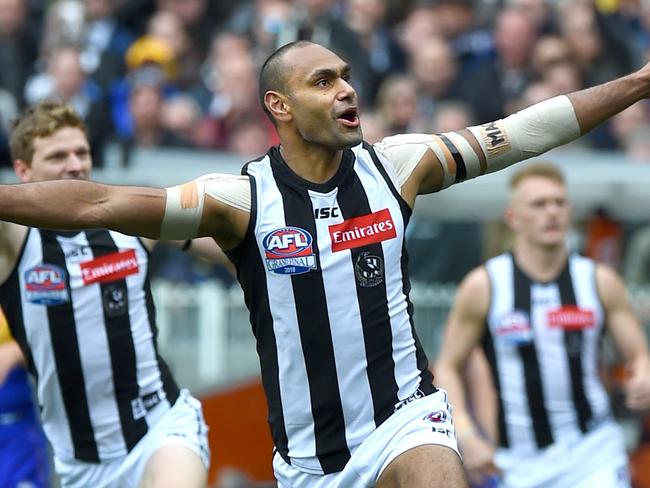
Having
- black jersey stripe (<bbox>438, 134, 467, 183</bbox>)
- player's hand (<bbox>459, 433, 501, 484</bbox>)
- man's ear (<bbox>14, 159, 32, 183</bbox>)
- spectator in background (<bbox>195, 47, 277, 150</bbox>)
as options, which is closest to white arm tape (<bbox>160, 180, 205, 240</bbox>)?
black jersey stripe (<bbox>438, 134, 467, 183</bbox>)

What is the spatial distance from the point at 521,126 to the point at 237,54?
331 inches

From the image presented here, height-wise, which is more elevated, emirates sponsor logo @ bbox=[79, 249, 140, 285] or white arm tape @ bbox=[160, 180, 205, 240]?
white arm tape @ bbox=[160, 180, 205, 240]

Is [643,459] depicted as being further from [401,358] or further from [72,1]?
[72,1]

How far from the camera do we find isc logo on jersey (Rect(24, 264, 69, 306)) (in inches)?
282

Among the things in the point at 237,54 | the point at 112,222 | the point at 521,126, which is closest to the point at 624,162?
the point at 237,54

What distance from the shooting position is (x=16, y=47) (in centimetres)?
1448

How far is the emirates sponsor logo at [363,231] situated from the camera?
602cm

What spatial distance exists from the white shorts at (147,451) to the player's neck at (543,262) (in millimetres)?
2492

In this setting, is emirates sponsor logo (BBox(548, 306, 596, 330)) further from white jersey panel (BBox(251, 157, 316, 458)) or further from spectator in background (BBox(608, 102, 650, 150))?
spectator in background (BBox(608, 102, 650, 150))

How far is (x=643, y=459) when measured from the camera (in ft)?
35.4

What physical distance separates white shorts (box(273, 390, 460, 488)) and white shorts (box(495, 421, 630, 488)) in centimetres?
253

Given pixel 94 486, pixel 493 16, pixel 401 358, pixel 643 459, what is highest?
pixel 493 16

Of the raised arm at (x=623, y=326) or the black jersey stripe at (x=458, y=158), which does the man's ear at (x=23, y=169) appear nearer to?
the black jersey stripe at (x=458, y=158)

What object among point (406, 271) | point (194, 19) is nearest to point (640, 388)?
point (406, 271)
